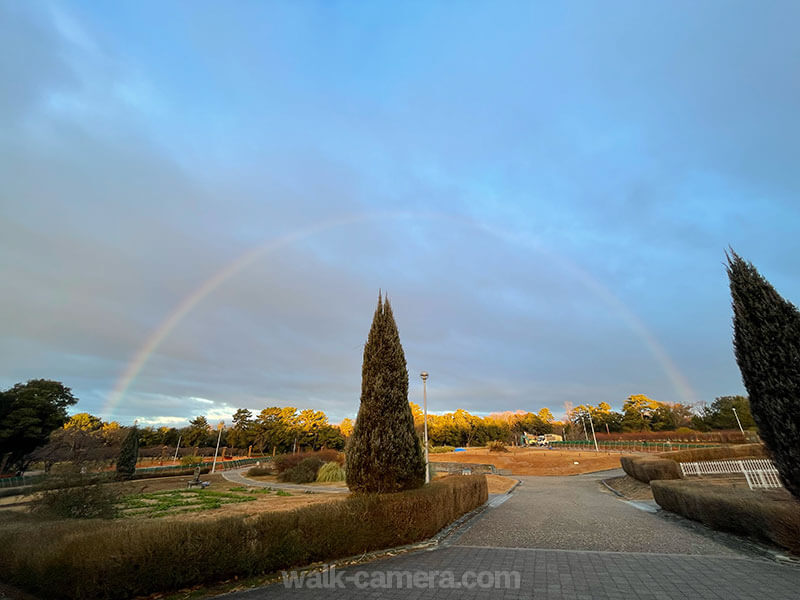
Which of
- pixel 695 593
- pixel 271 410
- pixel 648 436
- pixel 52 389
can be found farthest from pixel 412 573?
pixel 271 410

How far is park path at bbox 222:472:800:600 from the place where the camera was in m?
4.86

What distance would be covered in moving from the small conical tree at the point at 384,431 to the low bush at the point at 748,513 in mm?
6597

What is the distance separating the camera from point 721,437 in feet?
145

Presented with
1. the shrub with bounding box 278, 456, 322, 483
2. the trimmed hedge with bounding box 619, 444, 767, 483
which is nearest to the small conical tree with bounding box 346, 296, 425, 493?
the trimmed hedge with bounding box 619, 444, 767, 483

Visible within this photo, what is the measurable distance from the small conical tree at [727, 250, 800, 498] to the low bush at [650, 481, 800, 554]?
0.65 meters

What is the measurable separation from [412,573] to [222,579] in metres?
2.94

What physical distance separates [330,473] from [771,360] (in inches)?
1166

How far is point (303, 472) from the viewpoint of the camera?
30453mm

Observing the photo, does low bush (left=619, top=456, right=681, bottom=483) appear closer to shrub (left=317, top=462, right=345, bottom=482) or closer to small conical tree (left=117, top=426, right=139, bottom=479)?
shrub (left=317, top=462, right=345, bottom=482)

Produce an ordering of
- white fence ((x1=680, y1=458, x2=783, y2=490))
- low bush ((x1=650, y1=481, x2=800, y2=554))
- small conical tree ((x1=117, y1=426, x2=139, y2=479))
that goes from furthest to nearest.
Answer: small conical tree ((x1=117, y1=426, x2=139, y2=479)) → white fence ((x1=680, y1=458, x2=783, y2=490)) → low bush ((x1=650, y1=481, x2=800, y2=554))

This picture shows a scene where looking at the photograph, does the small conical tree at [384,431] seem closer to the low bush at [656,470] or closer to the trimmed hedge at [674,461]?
the low bush at [656,470]

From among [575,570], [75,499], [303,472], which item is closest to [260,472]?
[303,472]

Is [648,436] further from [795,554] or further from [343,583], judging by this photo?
[343,583]

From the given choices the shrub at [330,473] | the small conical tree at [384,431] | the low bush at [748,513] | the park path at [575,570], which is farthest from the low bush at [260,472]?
the low bush at [748,513]
